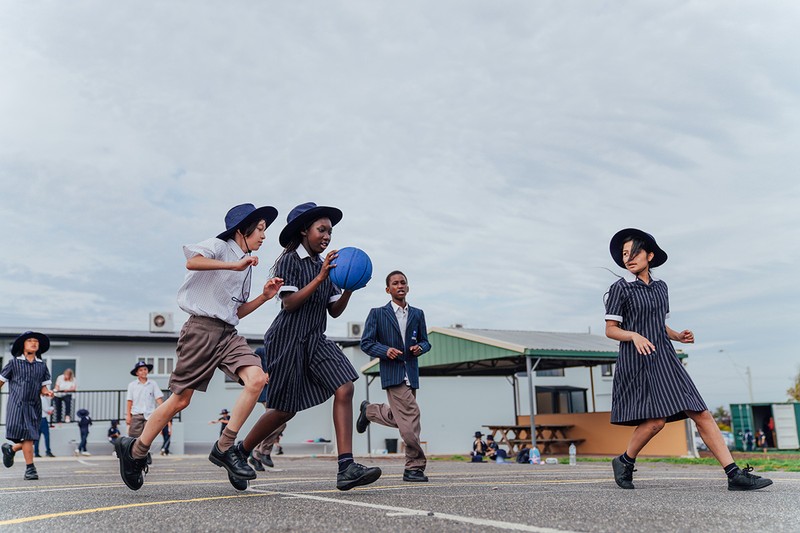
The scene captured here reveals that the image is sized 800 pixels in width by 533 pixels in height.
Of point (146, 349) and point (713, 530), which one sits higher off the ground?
point (146, 349)

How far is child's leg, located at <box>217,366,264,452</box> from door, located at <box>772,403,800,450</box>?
3424cm

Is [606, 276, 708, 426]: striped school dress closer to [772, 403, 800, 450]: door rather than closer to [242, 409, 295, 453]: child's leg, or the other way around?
[242, 409, 295, 453]: child's leg

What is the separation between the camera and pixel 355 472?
551 centimetres

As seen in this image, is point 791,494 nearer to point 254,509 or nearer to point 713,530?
point 713,530

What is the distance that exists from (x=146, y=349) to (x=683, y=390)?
26.7 meters

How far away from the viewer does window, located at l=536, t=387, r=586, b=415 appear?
128ft

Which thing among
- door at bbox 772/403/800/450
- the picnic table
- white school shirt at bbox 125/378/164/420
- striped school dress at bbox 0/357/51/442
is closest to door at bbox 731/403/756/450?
door at bbox 772/403/800/450

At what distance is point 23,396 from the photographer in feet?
32.0

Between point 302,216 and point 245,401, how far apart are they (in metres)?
1.43

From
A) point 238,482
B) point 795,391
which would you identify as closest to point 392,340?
point 238,482

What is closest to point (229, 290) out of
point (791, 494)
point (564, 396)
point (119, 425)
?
point (791, 494)

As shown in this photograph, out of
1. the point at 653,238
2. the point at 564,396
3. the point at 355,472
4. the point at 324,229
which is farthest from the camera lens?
the point at 564,396

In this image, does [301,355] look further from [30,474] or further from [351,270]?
[30,474]

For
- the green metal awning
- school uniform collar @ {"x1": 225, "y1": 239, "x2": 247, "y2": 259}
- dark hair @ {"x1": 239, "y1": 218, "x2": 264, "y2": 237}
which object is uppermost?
the green metal awning
